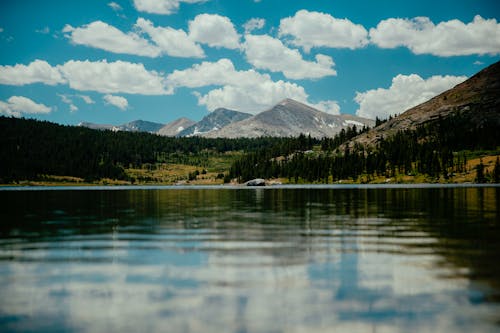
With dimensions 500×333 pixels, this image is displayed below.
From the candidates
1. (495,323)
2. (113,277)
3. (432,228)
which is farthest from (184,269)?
(432,228)

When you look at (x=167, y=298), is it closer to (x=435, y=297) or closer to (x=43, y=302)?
(x=43, y=302)

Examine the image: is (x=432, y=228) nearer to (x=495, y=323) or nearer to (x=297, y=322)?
(x=495, y=323)

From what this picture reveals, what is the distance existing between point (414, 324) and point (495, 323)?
8.27 feet

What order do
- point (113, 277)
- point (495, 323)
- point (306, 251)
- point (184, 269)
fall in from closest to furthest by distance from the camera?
1. point (495, 323)
2. point (113, 277)
3. point (184, 269)
4. point (306, 251)

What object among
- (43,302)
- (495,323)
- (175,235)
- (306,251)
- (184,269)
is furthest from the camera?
(175,235)

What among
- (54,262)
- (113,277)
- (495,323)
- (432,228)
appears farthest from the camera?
(432,228)

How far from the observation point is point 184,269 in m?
21.8

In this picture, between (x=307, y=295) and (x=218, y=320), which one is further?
(x=307, y=295)

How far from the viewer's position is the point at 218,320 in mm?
13930

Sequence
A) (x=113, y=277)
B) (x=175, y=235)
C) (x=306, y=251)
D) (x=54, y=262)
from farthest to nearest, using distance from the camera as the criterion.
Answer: (x=175, y=235)
(x=306, y=251)
(x=54, y=262)
(x=113, y=277)

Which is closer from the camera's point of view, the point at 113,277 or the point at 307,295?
the point at 307,295

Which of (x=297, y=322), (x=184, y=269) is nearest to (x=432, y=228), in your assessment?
(x=184, y=269)

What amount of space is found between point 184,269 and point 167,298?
519 centimetres

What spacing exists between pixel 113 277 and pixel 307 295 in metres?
9.45
